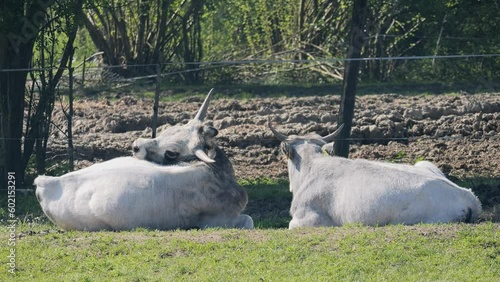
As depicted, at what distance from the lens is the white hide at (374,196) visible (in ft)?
34.4

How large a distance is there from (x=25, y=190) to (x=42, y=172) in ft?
3.70

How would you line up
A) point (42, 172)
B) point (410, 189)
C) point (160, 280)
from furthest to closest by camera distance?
point (42, 172) < point (410, 189) < point (160, 280)

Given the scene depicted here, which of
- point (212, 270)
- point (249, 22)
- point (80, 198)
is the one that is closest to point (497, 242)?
point (212, 270)

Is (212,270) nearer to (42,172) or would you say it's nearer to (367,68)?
(42,172)

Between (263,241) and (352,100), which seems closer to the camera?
(263,241)

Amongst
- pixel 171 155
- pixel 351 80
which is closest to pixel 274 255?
pixel 171 155

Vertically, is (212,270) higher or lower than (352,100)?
lower

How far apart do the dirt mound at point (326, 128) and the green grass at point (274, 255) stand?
203 inches

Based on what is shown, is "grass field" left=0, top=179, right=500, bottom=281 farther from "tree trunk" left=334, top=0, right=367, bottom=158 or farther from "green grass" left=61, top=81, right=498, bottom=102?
"green grass" left=61, top=81, right=498, bottom=102

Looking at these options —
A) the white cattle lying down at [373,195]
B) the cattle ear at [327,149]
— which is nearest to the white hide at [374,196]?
the white cattle lying down at [373,195]

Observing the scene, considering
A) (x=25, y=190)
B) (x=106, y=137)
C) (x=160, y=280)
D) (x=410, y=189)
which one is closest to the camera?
(x=160, y=280)

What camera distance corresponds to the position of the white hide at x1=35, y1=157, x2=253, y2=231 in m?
10.6

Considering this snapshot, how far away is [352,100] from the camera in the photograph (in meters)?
14.6

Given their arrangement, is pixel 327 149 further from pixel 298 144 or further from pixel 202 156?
pixel 202 156
